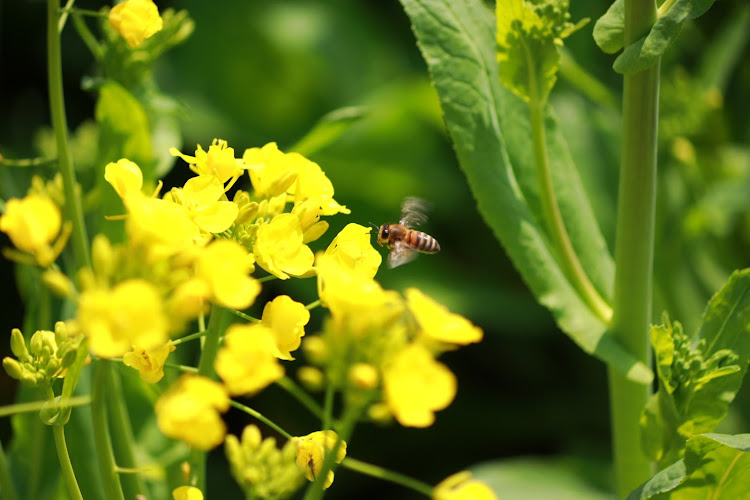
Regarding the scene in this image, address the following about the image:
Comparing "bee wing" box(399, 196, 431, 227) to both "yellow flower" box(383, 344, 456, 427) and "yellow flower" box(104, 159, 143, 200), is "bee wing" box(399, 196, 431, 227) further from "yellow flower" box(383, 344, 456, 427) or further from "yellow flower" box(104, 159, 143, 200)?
"yellow flower" box(383, 344, 456, 427)

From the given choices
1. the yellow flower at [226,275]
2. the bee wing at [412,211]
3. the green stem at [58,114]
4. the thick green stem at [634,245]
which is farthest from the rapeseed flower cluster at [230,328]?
the bee wing at [412,211]

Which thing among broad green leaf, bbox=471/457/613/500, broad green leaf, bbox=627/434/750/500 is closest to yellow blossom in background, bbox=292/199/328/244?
broad green leaf, bbox=627/434/750/500

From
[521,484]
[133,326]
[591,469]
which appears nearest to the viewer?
[133,326]

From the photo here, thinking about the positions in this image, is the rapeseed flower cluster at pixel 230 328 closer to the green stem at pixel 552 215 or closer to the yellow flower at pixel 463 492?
the yellow flower at pixel 463 492

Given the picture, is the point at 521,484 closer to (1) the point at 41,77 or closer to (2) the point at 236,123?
(2) the point at 236,123

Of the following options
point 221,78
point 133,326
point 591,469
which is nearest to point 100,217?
point 133,326
